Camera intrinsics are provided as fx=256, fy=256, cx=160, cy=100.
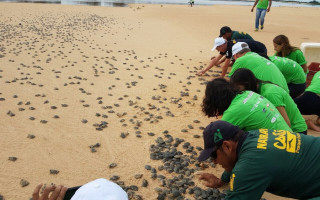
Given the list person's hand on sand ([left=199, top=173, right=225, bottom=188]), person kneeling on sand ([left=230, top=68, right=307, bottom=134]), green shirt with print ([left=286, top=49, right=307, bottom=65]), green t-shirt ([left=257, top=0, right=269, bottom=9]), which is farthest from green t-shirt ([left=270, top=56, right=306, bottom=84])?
green t-shirt ([left=257, top=0, right=269, bottom=9])

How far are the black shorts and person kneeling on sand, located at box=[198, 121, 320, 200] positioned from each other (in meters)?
2.54

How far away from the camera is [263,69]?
388cm

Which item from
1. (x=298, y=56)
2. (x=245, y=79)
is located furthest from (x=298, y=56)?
(x=245, y=79)

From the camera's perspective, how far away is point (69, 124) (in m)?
4.45

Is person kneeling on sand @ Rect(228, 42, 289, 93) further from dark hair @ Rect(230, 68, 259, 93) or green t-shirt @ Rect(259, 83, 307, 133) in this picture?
dark hair @ Rect(230, 68, 259, 93)

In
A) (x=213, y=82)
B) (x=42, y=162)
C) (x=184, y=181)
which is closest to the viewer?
(x=213, y=82)

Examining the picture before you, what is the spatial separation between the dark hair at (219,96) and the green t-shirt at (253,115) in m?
0.13

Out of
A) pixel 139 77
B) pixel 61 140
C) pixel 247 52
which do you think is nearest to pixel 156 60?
pixel 139 77

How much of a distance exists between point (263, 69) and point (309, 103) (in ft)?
3.57

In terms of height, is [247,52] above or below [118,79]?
above

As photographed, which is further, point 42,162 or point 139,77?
point 139,77

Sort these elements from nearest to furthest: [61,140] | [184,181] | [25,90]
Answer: [184,181]
[61,140]
[25,90]

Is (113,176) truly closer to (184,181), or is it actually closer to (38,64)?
(184,181)

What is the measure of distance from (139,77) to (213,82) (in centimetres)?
395
